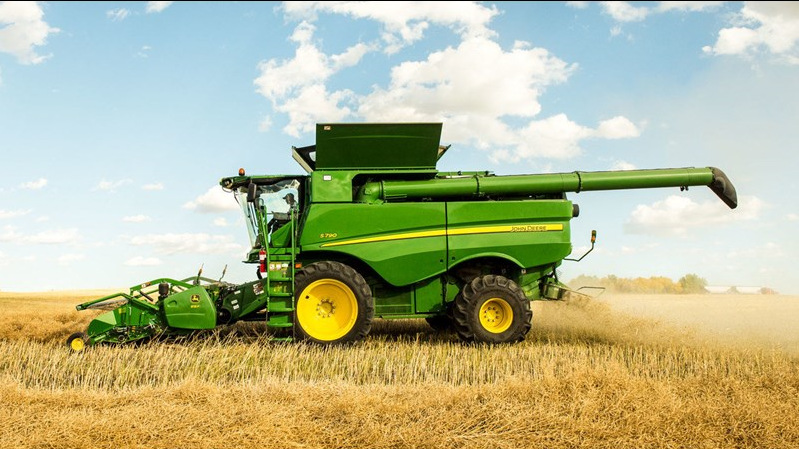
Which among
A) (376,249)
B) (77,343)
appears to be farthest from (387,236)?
(77,343)

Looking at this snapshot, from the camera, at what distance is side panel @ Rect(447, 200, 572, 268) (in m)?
7.84

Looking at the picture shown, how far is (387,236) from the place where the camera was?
7.73 metres

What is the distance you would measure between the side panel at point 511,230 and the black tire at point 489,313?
0.38 m

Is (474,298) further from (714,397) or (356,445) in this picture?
(356,445)

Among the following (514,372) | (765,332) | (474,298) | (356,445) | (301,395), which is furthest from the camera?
(765,332)

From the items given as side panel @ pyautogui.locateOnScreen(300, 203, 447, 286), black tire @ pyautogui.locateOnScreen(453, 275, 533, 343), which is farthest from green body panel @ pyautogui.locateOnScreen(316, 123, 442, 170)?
black tire @ pyautogui.locateOnScreen(453, 275, 533, 343)

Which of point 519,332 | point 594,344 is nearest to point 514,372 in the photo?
point 519,332

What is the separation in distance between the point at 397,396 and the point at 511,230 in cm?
362

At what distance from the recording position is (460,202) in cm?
790

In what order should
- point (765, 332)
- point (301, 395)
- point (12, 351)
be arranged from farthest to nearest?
point (765, 332), point (12, 351), point (301, 395)

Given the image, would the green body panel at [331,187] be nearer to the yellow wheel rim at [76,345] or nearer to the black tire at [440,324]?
the black tire at [440,324]

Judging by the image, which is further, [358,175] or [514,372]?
[358,175]

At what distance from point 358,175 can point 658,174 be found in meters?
4.12

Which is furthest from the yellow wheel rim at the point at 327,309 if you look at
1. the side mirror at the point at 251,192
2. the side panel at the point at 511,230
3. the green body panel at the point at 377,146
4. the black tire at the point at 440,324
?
the black tire at the point at 440,324
